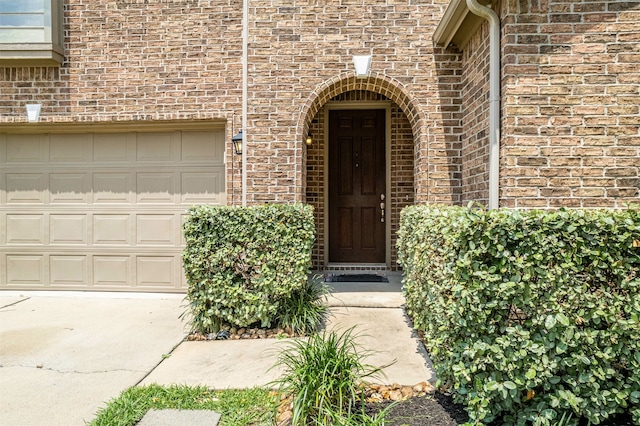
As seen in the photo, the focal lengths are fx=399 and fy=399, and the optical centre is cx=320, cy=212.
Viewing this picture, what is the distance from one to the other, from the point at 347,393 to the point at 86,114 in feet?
16.5

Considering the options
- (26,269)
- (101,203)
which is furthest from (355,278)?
(26,269)

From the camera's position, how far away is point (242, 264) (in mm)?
3941

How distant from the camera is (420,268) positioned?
3219mm

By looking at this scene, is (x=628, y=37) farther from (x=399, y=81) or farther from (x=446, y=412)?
(x=446, y=412)

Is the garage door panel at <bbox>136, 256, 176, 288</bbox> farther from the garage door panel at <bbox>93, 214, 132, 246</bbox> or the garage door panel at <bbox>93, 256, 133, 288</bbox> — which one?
the garage door panel at <bbox>93, 214, 132, 246</bbox>

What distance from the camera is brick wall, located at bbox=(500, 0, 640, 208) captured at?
3.39m

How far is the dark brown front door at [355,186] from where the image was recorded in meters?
6.41

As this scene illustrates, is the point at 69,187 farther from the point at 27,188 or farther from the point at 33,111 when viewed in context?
the point at 33,111

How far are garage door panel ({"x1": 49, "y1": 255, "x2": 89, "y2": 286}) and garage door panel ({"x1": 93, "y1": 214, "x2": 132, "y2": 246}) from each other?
1.31 feet

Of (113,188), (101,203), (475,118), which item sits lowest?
(101,203)

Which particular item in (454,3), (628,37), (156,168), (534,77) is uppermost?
(454,3)

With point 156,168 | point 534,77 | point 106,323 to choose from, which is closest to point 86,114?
point 156,168

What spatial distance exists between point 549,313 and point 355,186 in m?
4.48

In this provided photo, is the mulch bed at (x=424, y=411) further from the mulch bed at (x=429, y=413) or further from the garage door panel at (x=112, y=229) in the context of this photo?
the garage door panel at (x=112, y=229)
